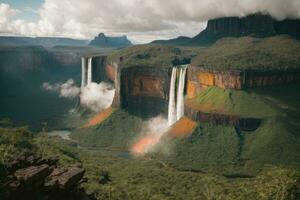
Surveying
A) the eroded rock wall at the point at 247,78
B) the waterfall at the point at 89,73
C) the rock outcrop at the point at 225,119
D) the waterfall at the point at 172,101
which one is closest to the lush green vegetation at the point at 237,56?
the eroded rock wall at the point at 247,78

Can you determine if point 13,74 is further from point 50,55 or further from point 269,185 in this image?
point 269,185

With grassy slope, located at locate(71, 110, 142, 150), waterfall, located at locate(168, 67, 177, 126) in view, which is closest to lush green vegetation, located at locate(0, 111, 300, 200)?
grassy slope, located at locate(71, 110, 142, 150)

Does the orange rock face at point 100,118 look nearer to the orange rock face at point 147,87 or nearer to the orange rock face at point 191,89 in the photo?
the orange rock face at point 147,87

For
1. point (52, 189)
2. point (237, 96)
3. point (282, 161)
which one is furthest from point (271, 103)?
point (52, 189)

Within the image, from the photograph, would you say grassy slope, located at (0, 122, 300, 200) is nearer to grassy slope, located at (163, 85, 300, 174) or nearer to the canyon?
grassy slope, located at (163, 85, 300, 174)

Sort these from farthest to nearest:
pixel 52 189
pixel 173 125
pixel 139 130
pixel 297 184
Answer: pixel 139 130 → pixel 173 125 → pixel 297 184 → pixel 52 189
